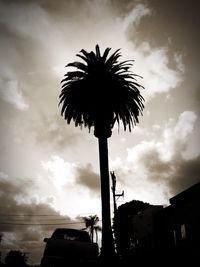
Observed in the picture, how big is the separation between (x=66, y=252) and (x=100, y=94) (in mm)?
14868

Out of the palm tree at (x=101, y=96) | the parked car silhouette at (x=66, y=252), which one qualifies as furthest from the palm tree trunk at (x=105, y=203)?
the parked car silhouette at (x=66, y=252)

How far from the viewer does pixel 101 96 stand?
24000 mm

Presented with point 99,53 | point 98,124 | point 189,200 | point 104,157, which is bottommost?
point 189,200

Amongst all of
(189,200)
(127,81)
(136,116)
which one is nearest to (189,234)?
(189,200)

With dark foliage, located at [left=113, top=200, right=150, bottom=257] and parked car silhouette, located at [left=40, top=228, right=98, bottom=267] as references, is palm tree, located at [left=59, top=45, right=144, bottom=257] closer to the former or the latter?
parked car silhouette, located at [left=40, top=228, right=98, bottom=267]

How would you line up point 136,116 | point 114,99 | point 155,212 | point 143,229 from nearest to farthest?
1. point 114,99
2. point 136,116
3. point 155,212
4. point 143,229

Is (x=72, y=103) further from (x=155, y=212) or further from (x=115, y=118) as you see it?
(x=155, y=212)

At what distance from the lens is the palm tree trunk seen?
68.3ft

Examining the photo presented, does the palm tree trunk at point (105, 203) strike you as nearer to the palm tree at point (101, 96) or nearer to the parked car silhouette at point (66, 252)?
the palm tree at point (101, 96)

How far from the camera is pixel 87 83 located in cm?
2466

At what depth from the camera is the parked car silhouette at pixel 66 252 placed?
34.9 ft

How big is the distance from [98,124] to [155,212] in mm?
13804

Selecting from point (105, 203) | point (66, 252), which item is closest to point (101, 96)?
point (105, 203)

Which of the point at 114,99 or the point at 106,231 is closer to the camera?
the point at 106,231
